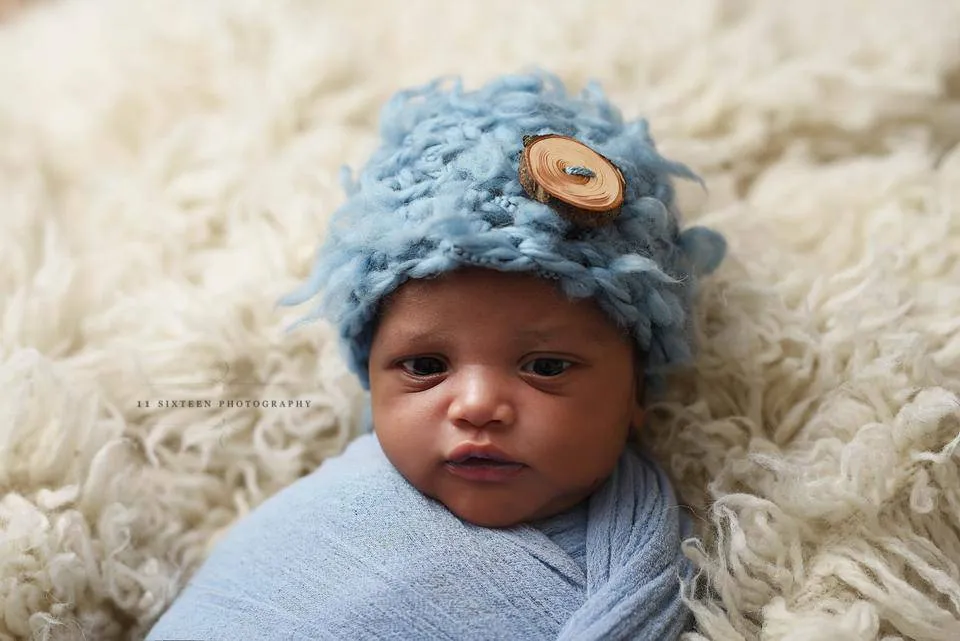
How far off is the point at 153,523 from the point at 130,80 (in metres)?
0.56

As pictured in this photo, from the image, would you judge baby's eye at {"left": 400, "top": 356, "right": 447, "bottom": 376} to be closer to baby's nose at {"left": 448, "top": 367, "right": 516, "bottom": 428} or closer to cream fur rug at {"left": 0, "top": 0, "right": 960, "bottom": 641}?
baby's nose at {"left": 448, "top": 367, "right": 516, "bottom": 428}

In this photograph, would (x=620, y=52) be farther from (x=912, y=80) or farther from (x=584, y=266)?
(x=584, y=266)

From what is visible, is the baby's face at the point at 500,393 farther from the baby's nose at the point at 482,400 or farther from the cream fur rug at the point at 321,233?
the cream fur rug at the point at 321,233

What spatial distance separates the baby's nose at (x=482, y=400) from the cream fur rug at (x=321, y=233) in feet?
0.63

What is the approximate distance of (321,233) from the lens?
3.26 feet

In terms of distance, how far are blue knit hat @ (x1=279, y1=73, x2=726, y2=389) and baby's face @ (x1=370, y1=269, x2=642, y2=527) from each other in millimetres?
22

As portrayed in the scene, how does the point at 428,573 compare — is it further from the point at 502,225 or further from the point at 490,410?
the point at 502,225

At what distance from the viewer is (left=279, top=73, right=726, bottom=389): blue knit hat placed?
29.2 inches

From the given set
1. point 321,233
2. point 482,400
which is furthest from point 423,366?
point 321,233

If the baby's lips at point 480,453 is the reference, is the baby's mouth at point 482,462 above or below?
below

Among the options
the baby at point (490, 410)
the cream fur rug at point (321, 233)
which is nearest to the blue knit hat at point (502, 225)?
the baby at point (490, 410)

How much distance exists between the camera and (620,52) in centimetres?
114

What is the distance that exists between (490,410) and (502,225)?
0.47ft

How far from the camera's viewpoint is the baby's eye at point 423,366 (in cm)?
80
